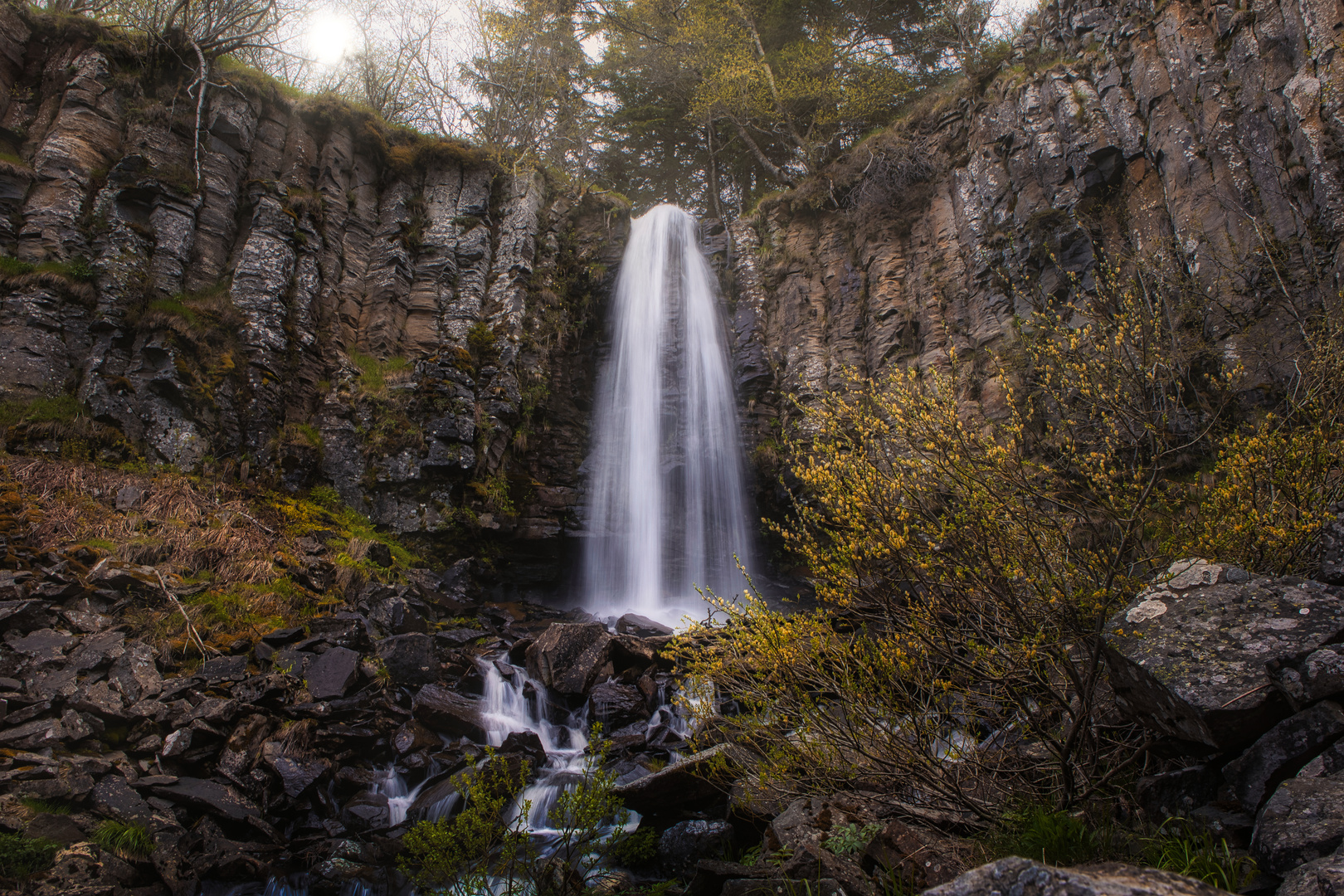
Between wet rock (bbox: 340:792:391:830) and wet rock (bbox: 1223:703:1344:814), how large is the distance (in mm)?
6608

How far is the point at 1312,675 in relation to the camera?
2.99 metres

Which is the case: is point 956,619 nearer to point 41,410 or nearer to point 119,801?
point 119,801

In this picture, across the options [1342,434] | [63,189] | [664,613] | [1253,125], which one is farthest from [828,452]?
[63,189]

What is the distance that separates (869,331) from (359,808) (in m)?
14.4

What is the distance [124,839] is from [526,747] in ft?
11.5

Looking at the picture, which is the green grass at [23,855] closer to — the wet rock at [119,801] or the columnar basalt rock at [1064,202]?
the wet rock at [119,801]

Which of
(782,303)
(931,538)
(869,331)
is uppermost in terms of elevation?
(782,303)

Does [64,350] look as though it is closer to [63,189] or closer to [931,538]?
[63,189]

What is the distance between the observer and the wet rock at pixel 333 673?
6703 mm

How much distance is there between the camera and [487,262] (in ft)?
53.3

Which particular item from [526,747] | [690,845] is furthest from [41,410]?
[690,845]

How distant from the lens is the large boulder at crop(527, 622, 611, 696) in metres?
8.14

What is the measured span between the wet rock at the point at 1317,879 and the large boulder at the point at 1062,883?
645mm

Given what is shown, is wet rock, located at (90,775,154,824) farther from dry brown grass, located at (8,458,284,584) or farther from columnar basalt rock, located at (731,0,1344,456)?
columnar basalt rock, located at (731,0,1344,456)
